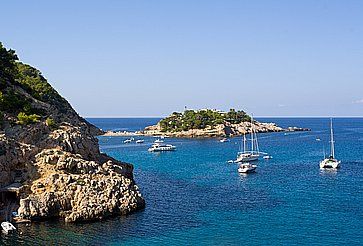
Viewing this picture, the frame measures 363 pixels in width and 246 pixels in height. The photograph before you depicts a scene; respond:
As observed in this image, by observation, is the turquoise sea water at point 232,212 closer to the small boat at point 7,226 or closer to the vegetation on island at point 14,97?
the small boat at point 7,226

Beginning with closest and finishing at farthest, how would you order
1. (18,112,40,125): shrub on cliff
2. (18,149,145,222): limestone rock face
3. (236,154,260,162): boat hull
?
(18,149,145,222): limestone rock face, (18,112,40,125): shrub on cliff, (236,154,260,162): boat hull

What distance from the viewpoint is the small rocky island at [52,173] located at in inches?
1956

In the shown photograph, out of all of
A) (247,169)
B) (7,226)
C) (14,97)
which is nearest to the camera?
(7,226)

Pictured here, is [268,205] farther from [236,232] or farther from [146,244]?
[146,244]

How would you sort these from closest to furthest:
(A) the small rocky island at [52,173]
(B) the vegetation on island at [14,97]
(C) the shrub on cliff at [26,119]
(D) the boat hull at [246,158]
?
(A) the small rocky island at [52,173], (C) the shrub on cliff at [26,119], (B) the vegetation on island at [14,97], (D) the boat hull at [246,158]

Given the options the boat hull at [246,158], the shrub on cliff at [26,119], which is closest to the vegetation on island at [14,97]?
the shrub on cliff at [26,119]

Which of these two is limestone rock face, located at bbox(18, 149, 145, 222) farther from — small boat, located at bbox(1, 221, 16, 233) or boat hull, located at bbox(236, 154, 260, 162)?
boat hull, located at bbox(236, 154, 260, 162)

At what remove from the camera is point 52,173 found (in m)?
53.6

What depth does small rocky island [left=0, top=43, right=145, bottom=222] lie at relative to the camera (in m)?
49.7

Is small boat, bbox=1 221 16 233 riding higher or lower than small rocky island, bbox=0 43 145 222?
lower

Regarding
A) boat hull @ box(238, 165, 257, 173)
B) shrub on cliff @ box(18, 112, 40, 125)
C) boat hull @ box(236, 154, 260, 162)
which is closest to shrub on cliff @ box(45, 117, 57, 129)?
shrub on cliff @ box(18, 112, 40, 125)

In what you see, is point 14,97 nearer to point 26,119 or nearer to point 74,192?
point 26,119

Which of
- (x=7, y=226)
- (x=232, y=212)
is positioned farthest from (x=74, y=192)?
(x=232, y=212)

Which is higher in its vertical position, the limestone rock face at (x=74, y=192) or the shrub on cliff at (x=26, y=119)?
the shrub on cliff at (x=26, y=119)
